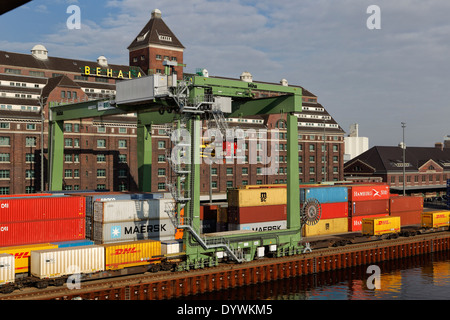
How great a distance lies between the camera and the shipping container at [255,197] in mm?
49469

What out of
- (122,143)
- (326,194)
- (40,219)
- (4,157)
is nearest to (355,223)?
(326,194)

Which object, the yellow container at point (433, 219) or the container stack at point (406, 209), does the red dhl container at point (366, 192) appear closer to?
the container stack at point (406, 209)

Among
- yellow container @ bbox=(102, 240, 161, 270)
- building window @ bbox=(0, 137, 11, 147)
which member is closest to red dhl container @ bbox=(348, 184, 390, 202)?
yellow container @ bbox=(102, 240, 161, 270)

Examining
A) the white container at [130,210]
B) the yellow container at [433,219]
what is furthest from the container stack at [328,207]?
the white container at [130,210]

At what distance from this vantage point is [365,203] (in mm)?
63188

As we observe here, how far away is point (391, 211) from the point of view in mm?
67750

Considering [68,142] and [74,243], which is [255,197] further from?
[68,142]

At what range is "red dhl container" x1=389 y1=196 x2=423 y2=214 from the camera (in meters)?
67.9

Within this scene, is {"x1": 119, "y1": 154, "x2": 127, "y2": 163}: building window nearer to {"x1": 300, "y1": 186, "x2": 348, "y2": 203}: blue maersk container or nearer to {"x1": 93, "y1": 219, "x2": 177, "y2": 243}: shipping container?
{"x1": 300, "y1": 186, "x2": 348, "y2": 203}: blue maersk container

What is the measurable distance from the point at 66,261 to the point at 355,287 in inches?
1005

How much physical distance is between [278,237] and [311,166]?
7284 centimetres

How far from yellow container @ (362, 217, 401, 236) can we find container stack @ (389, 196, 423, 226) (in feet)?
22.0
